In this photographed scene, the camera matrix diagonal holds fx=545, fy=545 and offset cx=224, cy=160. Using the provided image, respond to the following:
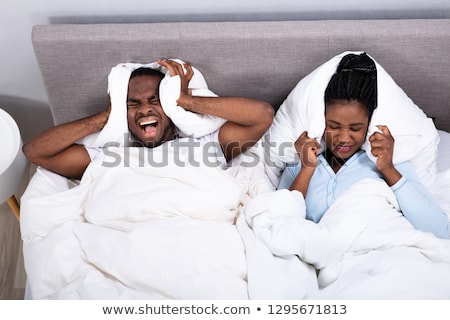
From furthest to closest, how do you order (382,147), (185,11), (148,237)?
(185,11)
(382,147)
(148,237)

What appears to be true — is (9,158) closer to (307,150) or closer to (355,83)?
(307,150)

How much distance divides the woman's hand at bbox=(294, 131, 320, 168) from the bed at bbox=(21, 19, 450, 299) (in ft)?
0.39

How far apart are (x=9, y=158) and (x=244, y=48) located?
700 mm

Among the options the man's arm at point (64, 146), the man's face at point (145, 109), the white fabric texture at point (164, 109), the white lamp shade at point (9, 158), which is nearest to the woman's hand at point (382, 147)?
the white fabric texture at point (164, 109)

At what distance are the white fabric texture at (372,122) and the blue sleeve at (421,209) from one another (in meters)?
0.10

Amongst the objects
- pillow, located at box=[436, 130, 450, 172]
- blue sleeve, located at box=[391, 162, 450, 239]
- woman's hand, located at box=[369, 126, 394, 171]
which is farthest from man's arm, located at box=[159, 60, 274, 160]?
pillow, located at box=[436, 130, 450, 172]

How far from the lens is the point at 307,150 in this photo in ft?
4.59

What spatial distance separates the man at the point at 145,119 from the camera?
1.41m

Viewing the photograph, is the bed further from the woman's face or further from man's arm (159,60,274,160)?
the woman's face

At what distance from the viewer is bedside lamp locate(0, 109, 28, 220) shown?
1464 mm

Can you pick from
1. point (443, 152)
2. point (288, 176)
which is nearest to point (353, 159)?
point (288, 176)

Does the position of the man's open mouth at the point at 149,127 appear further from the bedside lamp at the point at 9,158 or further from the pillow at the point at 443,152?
the pillow at the point at 443,152

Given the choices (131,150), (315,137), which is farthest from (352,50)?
(131,150)
